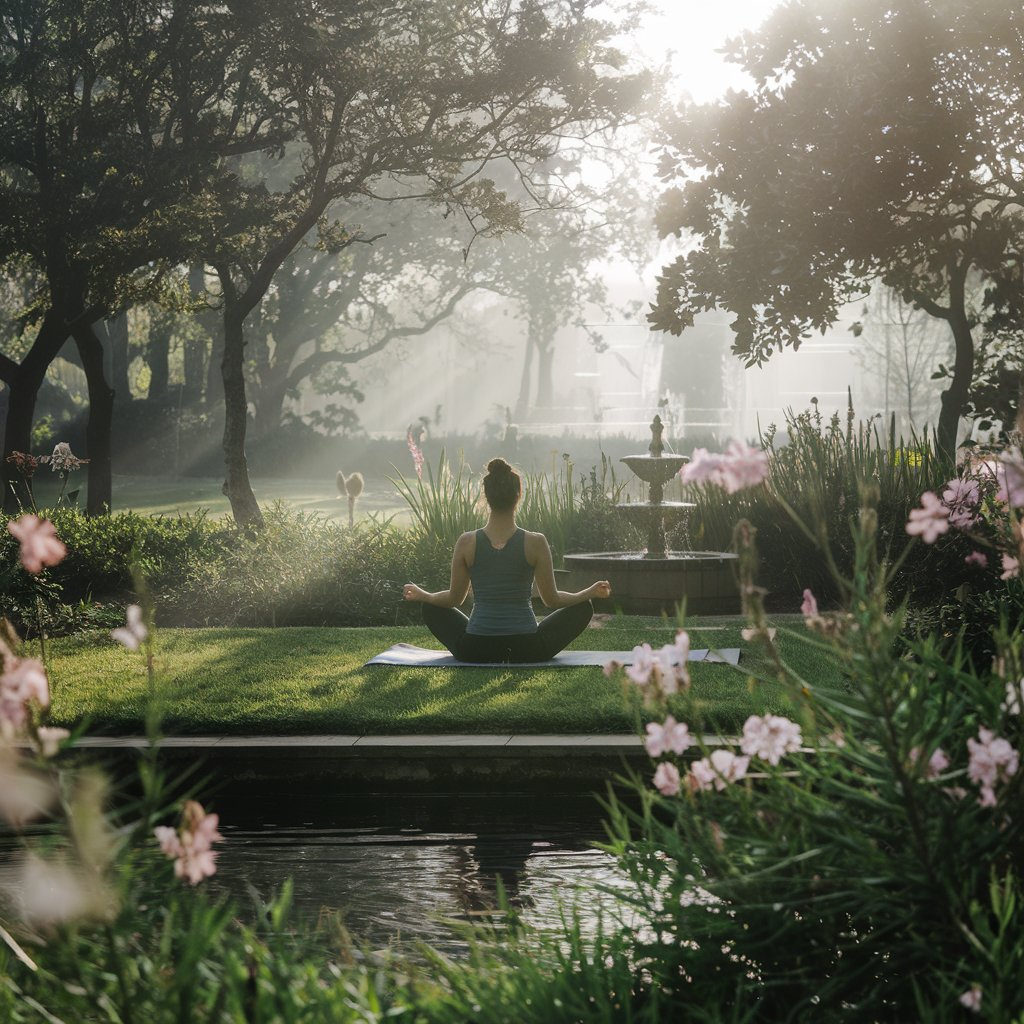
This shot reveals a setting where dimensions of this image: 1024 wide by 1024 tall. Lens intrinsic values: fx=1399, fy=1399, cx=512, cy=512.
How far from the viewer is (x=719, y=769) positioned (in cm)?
327

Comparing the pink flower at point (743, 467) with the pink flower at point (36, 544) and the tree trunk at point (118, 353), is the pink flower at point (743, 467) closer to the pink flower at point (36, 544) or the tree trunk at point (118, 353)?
the pink flower at point (36, 544)

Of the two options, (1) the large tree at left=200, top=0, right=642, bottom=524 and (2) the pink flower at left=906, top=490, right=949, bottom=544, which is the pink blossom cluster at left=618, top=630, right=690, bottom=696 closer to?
(2) the pink flower at left=906, top=490, right=949, bottom=544

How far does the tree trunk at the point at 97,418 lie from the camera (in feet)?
66.5

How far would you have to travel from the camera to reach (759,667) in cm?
908

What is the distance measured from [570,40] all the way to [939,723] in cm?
1758

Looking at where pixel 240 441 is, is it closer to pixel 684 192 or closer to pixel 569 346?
pixel 684 192

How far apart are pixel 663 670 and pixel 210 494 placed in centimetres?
3508

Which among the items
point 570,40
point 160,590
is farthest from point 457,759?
point 570,40

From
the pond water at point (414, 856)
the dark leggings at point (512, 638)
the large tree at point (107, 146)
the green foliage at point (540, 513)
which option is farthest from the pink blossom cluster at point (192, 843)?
the large tree at point (107, 146)

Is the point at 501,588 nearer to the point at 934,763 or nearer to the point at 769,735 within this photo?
the point at 769,735

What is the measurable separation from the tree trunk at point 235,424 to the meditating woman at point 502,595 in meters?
9.42

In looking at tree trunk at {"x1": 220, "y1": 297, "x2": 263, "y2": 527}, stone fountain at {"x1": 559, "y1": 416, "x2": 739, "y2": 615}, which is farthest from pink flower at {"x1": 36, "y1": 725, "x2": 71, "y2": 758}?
tree trunk at {"x1": 220, "y1": 297, "x2": 263, "y2": 527}

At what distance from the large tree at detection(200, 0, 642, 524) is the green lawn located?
8988 millimetres

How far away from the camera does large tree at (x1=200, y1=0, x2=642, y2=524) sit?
18719mm
